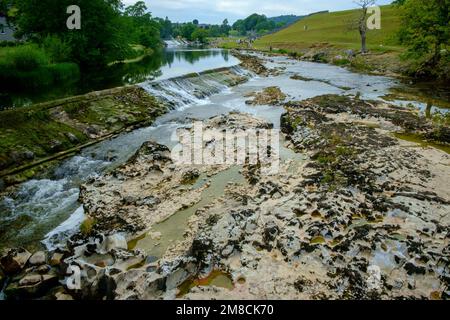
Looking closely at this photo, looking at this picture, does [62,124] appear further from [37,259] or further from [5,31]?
[5,31]

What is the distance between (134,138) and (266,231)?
→ 11434mm

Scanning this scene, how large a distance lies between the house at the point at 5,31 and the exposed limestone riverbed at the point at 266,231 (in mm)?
57036

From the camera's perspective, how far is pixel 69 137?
50.3 ft

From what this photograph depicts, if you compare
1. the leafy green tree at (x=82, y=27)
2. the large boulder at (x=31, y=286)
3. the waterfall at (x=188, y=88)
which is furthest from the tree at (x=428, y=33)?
the leafy green tree at (x=82, y=27)

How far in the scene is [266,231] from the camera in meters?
7.79

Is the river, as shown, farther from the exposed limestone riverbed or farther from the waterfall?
the exposed limestone riverbed

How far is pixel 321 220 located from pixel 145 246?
187 inches

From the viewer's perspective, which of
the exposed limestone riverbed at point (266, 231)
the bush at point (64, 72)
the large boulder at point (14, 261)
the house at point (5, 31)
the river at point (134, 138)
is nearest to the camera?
the exposed limestone riverbed at point (266, 231)

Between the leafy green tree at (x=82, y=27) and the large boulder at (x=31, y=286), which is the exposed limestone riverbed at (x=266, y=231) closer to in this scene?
the large boulder at (x=31, y=286)

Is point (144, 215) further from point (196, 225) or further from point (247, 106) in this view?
point (247, 106)

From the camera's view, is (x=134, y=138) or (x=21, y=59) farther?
(x=21, y=59)

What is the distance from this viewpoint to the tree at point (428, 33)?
29.7 metres

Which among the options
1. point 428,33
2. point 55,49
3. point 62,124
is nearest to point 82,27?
point 55,49

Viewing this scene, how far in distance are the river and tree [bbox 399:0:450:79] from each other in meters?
4.00
